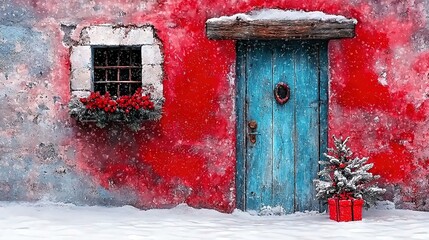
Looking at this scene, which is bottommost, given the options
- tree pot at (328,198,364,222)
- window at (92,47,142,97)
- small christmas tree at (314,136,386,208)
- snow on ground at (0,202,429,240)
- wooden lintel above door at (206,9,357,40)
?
snow on ground at (0,202,429,240)

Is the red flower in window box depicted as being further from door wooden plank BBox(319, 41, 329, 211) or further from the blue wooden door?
door wooden plank BBox(319, 41, 329, 211)

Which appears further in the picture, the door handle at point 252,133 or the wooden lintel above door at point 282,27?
the door handle at point 252,133

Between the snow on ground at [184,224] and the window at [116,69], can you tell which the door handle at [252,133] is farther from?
the window at [116,69]

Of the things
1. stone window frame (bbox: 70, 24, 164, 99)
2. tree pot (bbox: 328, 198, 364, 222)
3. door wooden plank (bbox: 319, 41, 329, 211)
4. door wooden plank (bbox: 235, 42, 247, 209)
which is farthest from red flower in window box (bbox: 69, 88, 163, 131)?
tree pot (bbox: 328, 198, 364, 222)

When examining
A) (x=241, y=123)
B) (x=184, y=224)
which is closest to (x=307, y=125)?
(x=241, y=123)

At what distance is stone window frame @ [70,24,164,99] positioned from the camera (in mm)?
6391

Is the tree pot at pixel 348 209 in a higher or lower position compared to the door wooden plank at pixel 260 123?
lower

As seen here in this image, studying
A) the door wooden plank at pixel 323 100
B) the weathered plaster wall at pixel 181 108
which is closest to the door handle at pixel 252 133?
the weathered plaster wall at pixel 181 108

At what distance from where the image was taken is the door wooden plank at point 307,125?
21.3ft

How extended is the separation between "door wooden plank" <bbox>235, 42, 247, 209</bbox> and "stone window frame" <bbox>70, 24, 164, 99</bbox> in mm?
846

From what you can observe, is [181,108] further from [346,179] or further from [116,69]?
[346,179]

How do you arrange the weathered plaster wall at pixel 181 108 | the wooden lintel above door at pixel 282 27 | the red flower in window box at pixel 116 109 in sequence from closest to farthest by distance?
the red flower in window box at pixel 116 109
the wooden lintel above door at pixel 282 27
the weathered plaster wall at pixel 181 108

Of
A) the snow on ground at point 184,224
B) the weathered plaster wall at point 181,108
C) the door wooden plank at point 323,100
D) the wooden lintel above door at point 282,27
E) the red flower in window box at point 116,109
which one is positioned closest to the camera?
the snow on ground at point 184,224

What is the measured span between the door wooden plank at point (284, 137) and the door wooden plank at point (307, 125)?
0.22 ft
